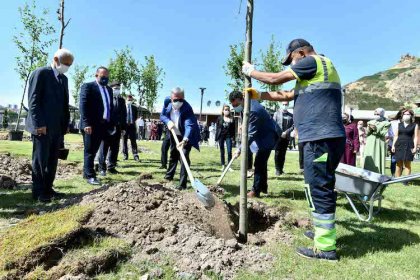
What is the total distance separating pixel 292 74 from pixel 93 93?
4561 mm

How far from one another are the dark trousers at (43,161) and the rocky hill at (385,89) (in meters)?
100

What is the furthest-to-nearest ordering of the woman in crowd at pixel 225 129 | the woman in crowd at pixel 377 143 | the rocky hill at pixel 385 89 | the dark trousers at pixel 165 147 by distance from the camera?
the rocky hill at pixel 385 89
the woman in crowd at pixel 225 129
the dark trousers at pixel 165 147
the woman in crowd at pixel 377 143

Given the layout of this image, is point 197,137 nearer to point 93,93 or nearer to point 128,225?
point 93,93

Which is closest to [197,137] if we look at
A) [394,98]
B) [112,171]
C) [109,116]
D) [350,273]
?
[109,116]

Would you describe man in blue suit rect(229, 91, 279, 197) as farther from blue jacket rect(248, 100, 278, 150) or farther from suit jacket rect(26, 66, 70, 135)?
suit jacket rect(26, 66, 70, 135)

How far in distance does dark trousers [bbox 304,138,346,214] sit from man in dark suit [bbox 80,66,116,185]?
425 centimetres

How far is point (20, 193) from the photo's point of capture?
18.9 feet

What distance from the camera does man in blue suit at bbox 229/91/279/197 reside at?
6.45 m

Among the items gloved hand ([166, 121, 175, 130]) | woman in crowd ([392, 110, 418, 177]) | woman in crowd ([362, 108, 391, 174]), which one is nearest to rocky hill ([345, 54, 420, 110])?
woman in crowd ([392, 110, 418, 177])

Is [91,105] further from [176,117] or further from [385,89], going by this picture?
[385,89]

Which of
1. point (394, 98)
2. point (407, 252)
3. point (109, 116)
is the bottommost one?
point (407, 252)

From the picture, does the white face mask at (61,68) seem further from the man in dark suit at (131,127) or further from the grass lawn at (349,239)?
the man in dark suit at (131,127)

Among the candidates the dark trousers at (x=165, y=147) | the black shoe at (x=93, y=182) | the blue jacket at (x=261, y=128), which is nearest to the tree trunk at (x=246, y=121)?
the blue jacket at (x=261, y=128)

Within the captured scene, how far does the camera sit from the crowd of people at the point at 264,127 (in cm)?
347
